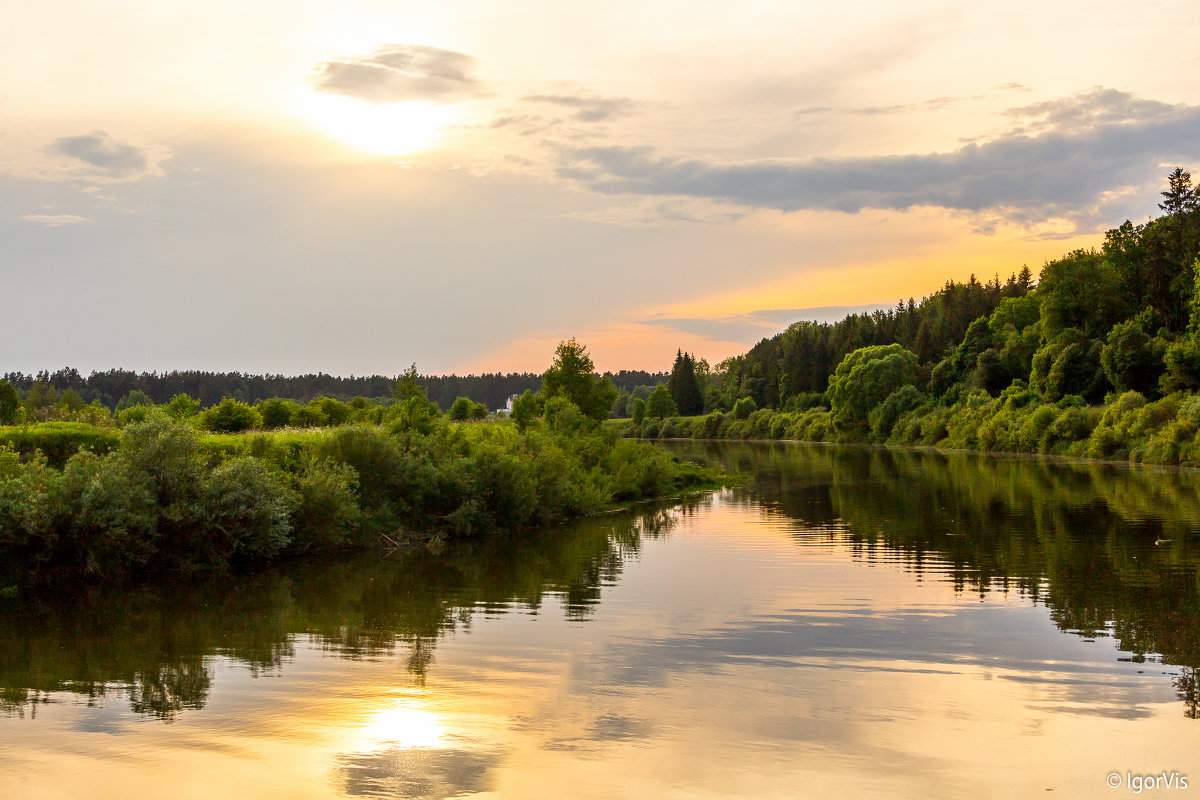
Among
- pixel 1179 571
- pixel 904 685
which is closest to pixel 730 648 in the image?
pixel 904 685

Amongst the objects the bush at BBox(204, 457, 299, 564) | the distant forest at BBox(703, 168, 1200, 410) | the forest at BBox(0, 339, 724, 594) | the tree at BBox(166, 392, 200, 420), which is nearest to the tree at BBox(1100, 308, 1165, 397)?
the distant forest at BBox(703, 168, 1200, 410)

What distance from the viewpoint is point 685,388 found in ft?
588

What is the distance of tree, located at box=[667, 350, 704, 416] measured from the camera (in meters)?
178

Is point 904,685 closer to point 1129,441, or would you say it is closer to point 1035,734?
point 1035,734

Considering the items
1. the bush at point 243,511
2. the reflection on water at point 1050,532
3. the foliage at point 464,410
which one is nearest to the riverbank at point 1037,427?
the reflection on water at point 1050,532

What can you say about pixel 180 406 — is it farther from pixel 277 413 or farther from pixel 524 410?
pixel 524 410

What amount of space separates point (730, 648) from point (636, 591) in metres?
6.31

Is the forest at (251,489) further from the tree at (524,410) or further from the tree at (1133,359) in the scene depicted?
the tree at (1133,359)

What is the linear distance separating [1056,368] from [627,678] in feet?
251

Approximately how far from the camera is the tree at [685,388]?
17788 centimetres

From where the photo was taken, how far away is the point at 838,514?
39.7 m

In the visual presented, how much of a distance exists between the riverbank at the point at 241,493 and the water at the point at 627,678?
4.78ft

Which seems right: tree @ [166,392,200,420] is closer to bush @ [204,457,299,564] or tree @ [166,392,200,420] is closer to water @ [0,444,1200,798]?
bush @ [204,457,299,564]

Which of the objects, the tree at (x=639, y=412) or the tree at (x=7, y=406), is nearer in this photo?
the tree at (x=7, y=406)
